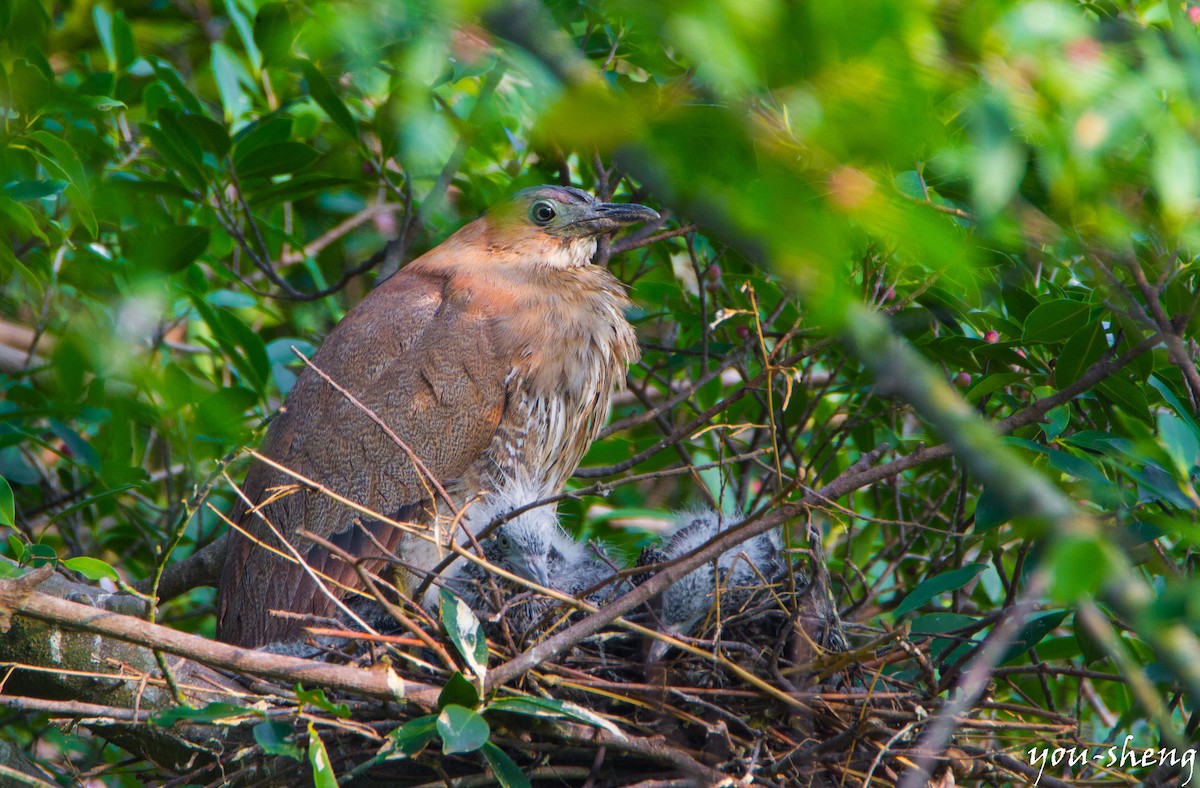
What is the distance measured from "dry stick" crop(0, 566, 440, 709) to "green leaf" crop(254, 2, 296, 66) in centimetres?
205

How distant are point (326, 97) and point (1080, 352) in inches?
98.0

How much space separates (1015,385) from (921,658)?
1088 millimetres

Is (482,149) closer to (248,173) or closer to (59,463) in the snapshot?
(248,173)

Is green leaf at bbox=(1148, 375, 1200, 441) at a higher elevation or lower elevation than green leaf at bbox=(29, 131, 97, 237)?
lower

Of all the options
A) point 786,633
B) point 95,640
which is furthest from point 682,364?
point 95,640

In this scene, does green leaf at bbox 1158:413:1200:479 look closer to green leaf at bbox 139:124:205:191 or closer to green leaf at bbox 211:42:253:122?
green leaf at bbox 139:124:205:191

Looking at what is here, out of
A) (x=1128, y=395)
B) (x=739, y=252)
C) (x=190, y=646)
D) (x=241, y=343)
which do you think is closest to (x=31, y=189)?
(x=241, y=343)

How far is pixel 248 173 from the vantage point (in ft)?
12.1

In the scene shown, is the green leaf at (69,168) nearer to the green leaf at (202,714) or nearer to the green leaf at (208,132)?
the green leaf at (208,132)

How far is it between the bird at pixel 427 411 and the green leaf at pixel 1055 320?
56.0 inches

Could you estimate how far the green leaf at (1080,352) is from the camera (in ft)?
8.79

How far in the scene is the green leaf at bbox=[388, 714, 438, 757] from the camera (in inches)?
85.0

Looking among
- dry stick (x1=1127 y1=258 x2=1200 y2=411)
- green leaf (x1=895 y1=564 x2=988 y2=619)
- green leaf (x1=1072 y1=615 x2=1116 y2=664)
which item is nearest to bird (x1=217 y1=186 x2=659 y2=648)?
green leaf (x1=895 y1=564 x2=988 y2=619)

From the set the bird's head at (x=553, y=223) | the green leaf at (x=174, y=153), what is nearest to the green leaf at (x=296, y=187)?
the green leaf at (x=174, y=153)
